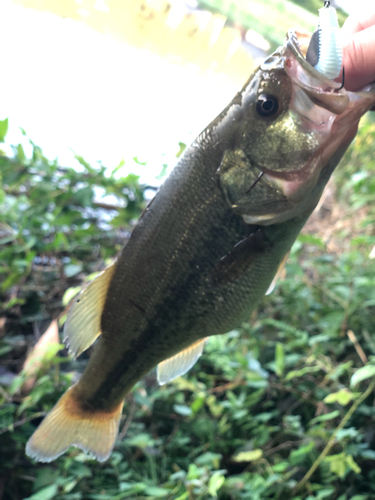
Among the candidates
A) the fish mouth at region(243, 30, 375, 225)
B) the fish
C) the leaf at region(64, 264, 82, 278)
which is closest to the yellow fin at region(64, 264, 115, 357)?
the fish

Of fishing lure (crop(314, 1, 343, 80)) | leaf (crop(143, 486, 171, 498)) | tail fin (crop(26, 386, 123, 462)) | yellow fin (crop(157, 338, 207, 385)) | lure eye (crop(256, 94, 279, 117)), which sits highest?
fishing lure (crop(314, 1, 343, 80))

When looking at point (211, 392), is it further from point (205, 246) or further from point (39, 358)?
point (205, 246)

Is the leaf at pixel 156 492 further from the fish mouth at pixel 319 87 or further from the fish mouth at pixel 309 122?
the fish mouth at pixel 319 87

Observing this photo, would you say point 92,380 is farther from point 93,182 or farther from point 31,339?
point 93,182

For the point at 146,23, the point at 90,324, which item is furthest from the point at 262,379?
the point at 146,23

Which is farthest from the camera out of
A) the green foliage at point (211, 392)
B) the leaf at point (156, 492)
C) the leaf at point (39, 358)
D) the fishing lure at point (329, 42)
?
the leaf at point (39, 358)

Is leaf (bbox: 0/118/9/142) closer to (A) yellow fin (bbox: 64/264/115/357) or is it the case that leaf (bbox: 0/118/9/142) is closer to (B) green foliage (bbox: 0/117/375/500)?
(B) green foliage (bbox: 0/117/375/500)

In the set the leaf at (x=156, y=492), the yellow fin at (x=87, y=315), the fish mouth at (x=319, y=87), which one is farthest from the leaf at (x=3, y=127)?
the leaf at (x=156, y=492)
